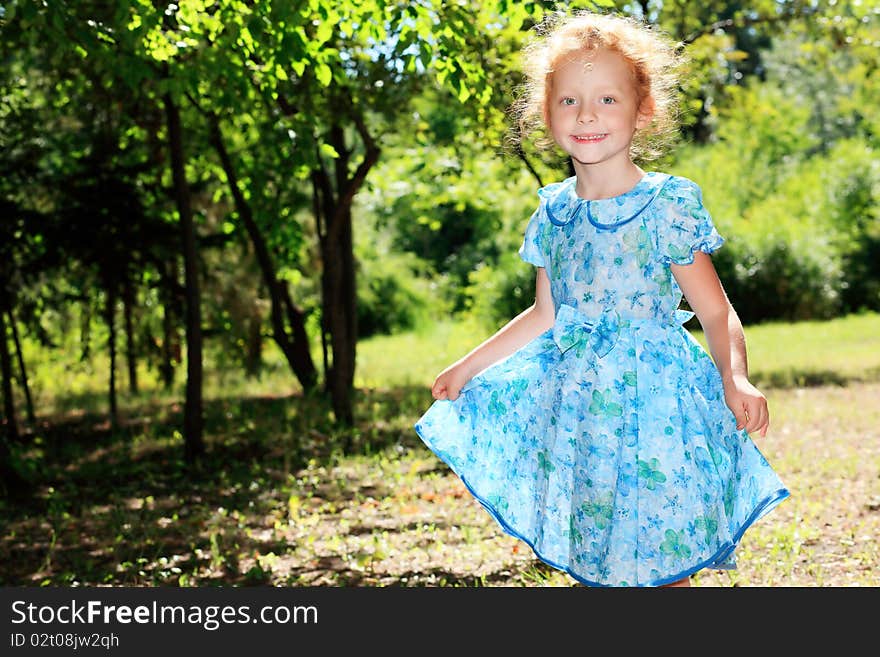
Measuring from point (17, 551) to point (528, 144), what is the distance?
7016mm

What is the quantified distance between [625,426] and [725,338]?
37cm

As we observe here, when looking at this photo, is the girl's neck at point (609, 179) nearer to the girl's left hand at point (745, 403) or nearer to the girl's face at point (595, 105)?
the girl's face at point (595, 105)

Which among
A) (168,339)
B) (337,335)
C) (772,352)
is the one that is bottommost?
(772,352)

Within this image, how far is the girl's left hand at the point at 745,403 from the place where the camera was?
119 inches

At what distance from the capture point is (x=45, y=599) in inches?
179

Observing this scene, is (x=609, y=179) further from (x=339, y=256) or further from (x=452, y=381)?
(x=339, y=256)

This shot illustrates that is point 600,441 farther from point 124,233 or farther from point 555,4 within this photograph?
point 124,233

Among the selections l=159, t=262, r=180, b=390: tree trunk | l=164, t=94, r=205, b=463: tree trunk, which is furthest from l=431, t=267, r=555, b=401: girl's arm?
l=159, t=262, r=180, b=390: tree trunk

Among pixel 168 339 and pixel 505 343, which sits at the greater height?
pixel 505 343

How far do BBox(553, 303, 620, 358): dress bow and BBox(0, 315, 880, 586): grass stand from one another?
2.19 meters

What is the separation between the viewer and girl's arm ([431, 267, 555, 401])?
3.52 m

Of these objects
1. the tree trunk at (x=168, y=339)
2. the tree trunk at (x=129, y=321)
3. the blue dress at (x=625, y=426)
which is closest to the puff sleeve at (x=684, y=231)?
the blue dress at (x=625, y=426)

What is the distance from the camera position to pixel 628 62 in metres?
3.28

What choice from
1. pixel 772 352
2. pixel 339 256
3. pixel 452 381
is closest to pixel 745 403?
pixel 452 381
